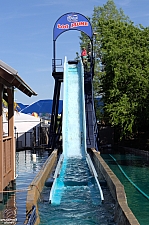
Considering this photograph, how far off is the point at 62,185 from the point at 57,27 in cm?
1517

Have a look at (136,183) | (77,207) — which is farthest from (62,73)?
(77,207)

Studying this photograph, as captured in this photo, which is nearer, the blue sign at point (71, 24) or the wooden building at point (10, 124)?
the wooden building at point (10, 124)

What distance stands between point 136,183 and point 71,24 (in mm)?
13755

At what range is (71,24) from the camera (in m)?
24.0

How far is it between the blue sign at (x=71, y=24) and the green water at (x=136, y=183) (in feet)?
27.9

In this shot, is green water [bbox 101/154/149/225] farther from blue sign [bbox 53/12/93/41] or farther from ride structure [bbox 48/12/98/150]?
blue sign [bbox 53/12/93/41]

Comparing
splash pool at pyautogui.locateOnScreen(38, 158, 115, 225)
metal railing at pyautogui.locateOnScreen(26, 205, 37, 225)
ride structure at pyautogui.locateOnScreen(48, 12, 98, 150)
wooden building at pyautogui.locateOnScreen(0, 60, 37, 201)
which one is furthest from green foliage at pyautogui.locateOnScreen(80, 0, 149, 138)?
metal railing at pyautogui.locateOnScreen(26, 205, 37, 225)

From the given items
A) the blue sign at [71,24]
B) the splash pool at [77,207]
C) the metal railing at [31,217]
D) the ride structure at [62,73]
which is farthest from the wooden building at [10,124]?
the blue sign at [71,24]

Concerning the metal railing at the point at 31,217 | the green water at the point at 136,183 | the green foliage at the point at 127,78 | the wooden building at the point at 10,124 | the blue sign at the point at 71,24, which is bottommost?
the green water at the point at 136,183

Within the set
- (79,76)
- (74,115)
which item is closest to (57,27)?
(79,76)

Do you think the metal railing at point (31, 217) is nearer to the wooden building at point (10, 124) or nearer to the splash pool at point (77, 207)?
the splash pool at point (77, 207)

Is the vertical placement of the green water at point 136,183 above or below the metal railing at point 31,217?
below

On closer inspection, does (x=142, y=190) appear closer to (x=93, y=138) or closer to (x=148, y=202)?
(x=148, y=202)

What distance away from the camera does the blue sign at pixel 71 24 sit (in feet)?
78.9
